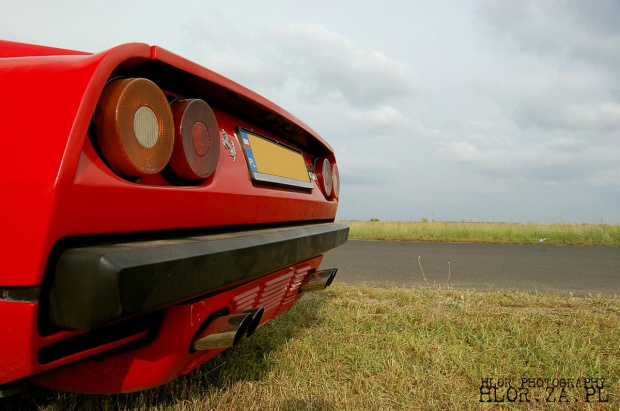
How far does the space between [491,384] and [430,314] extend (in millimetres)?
1011

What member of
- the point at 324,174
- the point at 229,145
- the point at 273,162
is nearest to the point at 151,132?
the point at 229,145

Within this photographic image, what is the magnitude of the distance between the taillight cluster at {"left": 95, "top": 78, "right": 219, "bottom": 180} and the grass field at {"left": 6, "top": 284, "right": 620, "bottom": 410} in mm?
1027

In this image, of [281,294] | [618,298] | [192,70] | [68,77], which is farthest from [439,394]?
[618,298]

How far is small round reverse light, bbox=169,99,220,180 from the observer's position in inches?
47.1

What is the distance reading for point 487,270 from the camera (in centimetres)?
605

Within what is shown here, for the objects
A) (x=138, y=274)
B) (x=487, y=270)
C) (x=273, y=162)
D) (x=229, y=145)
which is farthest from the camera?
(x=487, y=270)

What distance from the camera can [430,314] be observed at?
9.73ft

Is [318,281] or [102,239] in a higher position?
[102,239]

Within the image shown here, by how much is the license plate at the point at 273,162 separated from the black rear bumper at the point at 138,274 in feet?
1.13

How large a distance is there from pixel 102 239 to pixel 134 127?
10.8 inches

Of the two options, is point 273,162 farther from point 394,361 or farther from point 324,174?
point 394,361

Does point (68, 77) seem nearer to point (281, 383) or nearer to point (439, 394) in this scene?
point (281, 383)

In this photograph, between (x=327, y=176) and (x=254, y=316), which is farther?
(x=327, y=176)

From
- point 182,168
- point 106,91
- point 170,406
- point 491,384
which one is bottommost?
point 170,406
